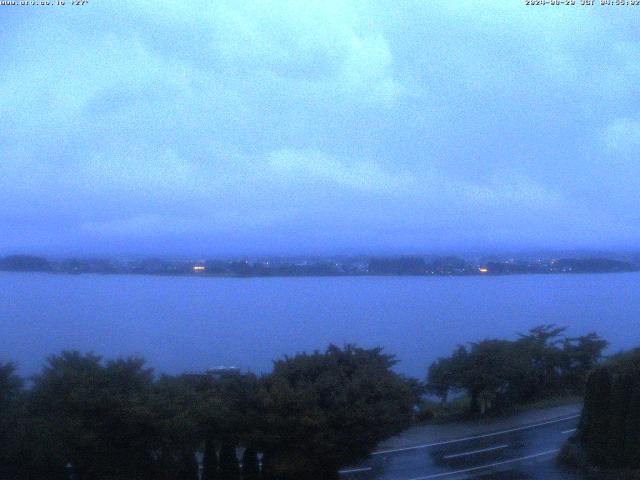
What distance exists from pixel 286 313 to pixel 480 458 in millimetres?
15231

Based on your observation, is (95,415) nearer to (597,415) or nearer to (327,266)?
(597,415)

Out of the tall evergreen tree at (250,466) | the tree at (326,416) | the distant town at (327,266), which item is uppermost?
the distant town at (327,266)

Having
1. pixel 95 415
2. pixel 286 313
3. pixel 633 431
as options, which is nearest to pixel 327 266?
pixel 286 313

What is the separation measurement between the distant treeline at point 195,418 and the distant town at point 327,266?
14.3 metres

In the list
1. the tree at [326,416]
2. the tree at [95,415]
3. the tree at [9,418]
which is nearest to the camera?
the tree at [9,418]

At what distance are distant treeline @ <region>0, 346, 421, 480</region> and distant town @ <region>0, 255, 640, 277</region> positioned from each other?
47.0ft

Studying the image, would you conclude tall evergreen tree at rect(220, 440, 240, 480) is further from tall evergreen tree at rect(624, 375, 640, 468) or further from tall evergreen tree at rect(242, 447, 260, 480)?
tall evergreen tree at rect(624, 375, 640, 468)

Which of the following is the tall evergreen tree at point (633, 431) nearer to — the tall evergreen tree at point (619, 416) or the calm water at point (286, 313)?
the tall evergreen tree at point (619, 416)

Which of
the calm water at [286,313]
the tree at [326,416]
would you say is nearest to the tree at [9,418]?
the tree at [326,416]

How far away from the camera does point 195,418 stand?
37.0 feet

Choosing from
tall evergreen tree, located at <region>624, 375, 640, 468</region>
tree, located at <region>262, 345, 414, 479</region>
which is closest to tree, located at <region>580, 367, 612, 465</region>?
tall evergreen tree, located at <region>624, 375, 640, 468</region>

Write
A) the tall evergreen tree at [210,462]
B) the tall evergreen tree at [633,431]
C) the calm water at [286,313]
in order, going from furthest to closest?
the calm water at [286,313] → the tall evergreen tree at [633,431] → the tall evergreen tree at [210,462]

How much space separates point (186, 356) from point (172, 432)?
13.0 m

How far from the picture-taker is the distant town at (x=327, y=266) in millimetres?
25875
